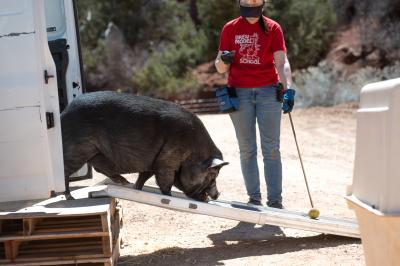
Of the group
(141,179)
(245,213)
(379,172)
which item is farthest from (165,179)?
(379,172)

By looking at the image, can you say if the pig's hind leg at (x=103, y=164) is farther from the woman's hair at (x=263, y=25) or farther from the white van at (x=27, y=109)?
the woman's hair at (x=263, y=25)

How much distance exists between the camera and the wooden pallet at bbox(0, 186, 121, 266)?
15.3 ft

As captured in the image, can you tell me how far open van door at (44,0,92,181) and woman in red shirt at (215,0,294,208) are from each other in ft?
4.56

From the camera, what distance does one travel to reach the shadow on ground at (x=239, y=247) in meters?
5.41

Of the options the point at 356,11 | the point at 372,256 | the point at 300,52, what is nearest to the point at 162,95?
the point at 300,52

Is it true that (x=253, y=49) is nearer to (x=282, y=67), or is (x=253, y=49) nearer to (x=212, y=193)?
(x=282, y=67)

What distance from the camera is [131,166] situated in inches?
226

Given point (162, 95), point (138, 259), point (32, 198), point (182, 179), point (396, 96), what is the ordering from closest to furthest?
1. point (396, 96)
2. point (32, 198)
3. point (138, 259)
4. point (182, 179)
5. point (162, 95)

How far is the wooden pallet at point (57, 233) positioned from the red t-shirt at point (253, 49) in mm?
1883

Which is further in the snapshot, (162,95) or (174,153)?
(162,95)

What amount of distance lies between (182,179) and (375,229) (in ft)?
8.74

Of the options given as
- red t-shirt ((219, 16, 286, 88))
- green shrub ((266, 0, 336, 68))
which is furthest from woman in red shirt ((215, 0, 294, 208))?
green shrub ((266, 0, 336, 68))

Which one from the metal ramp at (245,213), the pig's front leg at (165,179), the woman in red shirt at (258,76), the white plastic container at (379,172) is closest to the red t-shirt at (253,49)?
the woman in red shirt at (258,76)

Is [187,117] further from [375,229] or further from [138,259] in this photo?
[375,229]
